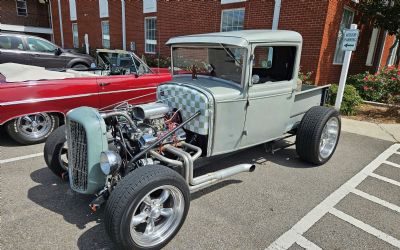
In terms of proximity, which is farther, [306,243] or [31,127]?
[31,127]

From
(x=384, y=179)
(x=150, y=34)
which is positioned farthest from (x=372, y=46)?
(x=150, y=34)

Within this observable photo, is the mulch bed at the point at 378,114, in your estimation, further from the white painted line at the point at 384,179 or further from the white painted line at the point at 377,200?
the white painted line at the point at 377,200

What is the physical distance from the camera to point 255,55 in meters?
3.45

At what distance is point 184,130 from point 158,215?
3.97ft

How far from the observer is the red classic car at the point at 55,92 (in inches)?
174

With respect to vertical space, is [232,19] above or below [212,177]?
above

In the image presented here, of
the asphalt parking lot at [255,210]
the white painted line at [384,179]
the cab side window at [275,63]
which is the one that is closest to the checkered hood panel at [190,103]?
the asphalt parking lot at [255,210]

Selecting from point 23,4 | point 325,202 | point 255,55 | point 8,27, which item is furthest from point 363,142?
point 23,4

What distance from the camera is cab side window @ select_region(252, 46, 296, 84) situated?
3910 mm

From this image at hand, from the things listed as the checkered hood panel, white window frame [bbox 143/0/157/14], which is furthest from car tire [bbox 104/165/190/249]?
white window frame [bbox 143/0/157/14]

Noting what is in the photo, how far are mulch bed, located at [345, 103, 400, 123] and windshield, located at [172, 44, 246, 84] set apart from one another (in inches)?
202

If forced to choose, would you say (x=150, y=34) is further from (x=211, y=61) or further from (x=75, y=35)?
(x=211, y=61)

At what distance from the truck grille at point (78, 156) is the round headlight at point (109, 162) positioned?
9.7 inches

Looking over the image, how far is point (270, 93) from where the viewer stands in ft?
12.0
